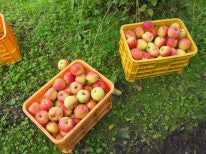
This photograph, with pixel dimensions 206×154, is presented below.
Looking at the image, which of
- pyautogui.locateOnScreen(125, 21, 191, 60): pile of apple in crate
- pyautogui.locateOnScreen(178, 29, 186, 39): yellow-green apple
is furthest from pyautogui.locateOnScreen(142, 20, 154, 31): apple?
pyautogui.locateOnScreen(178, 29, 186, 39): yellow-green apple

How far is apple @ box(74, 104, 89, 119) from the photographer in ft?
7.68

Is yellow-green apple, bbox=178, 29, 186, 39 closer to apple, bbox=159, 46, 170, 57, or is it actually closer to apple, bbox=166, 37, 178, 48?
apple, bbox=166, 37, 178, 48

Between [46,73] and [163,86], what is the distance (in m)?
1.47

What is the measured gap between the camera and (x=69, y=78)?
2.59m

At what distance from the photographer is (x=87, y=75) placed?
101 inches

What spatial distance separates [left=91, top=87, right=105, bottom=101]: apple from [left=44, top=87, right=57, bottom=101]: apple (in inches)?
15.2

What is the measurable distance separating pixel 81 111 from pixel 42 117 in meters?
0.38

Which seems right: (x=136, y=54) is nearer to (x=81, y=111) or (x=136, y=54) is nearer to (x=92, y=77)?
(x=92, y=77)

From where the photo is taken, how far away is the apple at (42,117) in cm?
236

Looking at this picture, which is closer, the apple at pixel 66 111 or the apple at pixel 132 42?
the apple at pixel 66 111

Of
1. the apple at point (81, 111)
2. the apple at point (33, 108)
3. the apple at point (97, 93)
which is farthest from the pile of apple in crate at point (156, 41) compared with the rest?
the apple at point (33, 108)

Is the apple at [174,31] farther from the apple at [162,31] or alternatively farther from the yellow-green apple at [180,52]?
the yellow-green apple at [180,52]

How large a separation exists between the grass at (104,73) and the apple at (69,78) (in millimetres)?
599

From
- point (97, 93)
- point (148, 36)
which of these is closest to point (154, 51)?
point (148, 36)
